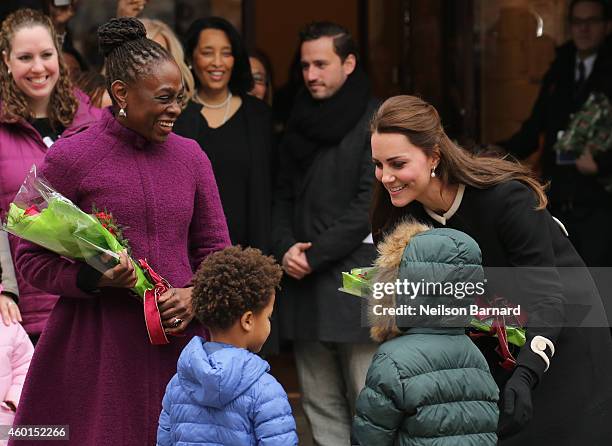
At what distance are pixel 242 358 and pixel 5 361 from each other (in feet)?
4.35

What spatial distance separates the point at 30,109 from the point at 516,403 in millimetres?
2332

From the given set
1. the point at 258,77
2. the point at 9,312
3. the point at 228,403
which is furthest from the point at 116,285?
the point at 258,77

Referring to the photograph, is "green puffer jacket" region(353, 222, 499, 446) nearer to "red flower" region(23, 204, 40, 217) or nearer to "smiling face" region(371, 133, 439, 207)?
"smiling face" region(371, 133, 439, 207)

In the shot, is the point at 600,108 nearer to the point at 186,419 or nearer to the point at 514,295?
the point at 514,295

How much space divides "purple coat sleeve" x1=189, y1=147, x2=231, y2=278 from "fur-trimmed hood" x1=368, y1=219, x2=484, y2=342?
26.6 inches

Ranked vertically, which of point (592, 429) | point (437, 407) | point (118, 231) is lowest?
point (592, 429)

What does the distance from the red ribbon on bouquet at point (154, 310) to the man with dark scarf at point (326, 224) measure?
1582 millimetres

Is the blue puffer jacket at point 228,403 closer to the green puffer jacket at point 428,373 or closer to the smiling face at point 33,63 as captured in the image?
the green puffer jacket at point 428,373

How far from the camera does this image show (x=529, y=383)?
374 centimetres

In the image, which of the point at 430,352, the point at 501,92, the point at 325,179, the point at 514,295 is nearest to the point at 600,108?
the point at 501,92

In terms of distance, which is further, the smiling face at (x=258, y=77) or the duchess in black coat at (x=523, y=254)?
the smiling face at (x=258, y=77)

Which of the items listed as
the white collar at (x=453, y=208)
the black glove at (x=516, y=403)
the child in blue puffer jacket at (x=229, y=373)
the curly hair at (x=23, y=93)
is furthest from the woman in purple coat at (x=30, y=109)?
the black glove at (x=516, y=403)

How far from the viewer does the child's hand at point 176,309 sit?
151 inches

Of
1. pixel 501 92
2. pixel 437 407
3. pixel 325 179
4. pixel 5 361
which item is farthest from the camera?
pixel 501 92
